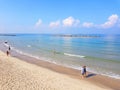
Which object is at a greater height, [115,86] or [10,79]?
[10,79]

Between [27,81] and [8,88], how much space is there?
2.20 metres

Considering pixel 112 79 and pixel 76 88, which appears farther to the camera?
pixel 112 79


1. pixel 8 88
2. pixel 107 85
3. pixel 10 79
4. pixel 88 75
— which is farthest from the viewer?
pixel 88 75

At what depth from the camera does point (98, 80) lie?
54.6ft

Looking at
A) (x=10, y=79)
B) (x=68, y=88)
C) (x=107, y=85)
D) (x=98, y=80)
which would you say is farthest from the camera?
(x=98, y=80)

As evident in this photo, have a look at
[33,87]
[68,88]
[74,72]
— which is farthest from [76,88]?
[74,72]

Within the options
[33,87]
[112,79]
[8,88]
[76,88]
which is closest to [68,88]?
[76,88]

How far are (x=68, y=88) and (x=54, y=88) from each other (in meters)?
1.16

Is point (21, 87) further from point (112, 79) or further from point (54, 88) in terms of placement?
point (112, 79)

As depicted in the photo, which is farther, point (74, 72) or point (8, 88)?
point (74, 72)

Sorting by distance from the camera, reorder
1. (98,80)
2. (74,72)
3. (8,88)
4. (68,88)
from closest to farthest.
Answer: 1. (8,88)
2. (68,88)
3. (98,80)
4. (74,72)

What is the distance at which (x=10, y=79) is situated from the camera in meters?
13.9

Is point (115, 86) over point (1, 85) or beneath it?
beneath

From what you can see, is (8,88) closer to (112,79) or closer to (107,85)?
(107,85)
